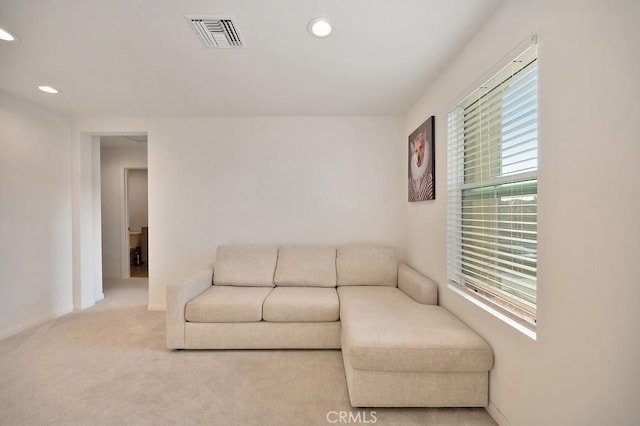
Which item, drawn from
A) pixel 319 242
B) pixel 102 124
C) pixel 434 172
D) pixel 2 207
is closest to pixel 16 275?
pixel 2 207

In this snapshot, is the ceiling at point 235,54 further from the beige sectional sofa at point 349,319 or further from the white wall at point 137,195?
the white wall at point 137,195

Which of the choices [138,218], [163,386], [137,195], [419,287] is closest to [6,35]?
[163,386]

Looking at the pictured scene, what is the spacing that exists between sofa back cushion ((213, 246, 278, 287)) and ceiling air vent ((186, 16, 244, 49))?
2.00 metres

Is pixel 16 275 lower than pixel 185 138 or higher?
lower

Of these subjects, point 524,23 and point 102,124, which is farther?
point 102,124

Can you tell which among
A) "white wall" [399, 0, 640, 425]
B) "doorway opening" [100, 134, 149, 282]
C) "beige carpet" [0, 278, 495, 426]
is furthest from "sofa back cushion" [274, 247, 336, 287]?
"doorway opening" [100, 134, 149, 282]

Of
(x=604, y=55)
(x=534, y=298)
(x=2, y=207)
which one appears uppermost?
(x=604, y=55)

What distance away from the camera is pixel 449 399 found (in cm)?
159

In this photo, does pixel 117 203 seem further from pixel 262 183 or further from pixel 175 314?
pixel 175 314

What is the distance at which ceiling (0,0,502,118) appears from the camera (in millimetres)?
1514

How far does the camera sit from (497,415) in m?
1.52

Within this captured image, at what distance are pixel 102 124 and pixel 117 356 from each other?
2721 millimetres

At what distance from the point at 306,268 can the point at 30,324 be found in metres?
2.95

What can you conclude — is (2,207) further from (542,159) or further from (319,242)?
(542,159)
